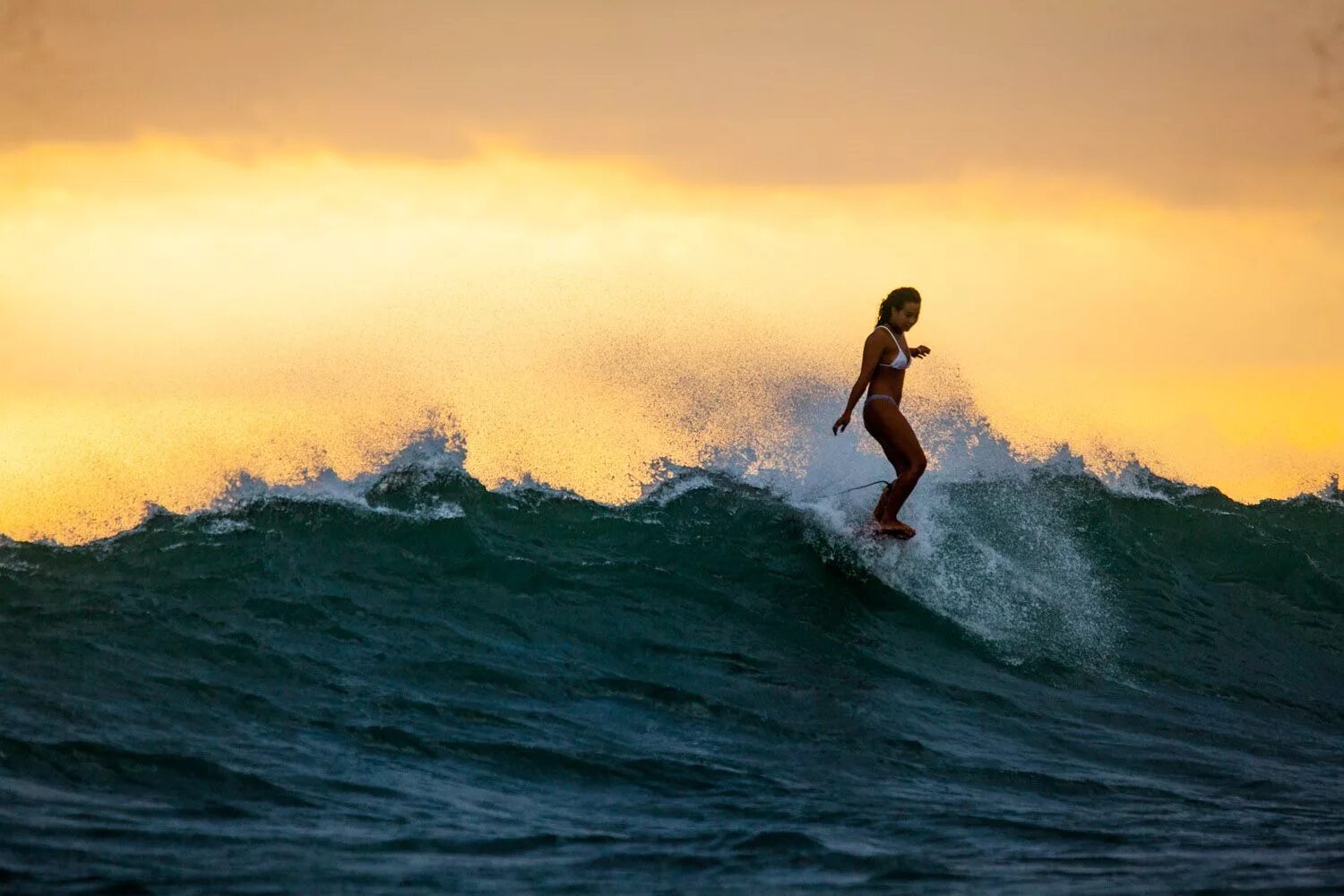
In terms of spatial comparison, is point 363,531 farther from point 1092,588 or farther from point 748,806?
point 1092,588

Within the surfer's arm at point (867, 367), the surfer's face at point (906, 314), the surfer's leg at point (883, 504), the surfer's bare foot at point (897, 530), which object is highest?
the surfer's face at point (906, 314)

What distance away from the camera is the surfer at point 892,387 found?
9.59m

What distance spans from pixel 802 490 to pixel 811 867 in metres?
5.95

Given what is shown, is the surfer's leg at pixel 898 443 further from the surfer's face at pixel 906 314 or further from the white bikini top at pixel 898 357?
the surfer's face at pixel 906 314

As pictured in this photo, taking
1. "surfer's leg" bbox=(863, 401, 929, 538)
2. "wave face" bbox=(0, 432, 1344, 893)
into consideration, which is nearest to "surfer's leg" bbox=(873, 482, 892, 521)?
"surfer's leg" bbox=(863, 401, 929, 538)

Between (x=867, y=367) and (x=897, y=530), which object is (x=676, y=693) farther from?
(x=867, y=367)

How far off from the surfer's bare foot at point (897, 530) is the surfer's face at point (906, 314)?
1440 mm

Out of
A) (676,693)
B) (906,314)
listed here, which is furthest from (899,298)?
(676,693)

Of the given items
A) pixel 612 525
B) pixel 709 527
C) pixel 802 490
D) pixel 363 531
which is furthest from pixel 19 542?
pixel 802 490

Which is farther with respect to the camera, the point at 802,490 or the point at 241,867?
the point at 802,490

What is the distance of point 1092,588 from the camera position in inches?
432

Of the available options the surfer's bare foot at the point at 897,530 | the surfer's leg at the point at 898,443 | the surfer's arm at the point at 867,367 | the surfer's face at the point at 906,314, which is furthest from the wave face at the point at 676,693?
the surfer's face at the point at 906,314

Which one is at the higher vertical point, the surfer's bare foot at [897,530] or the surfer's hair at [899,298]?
the surfer's hair at [899,298]

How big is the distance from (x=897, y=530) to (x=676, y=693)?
8.52 ft
